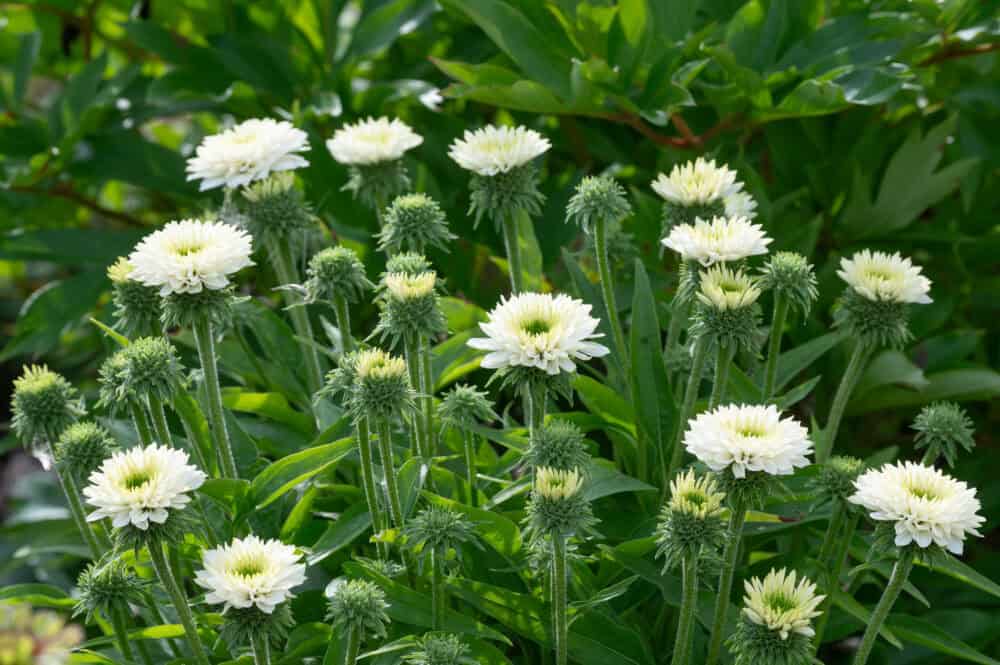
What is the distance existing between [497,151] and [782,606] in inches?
24.9

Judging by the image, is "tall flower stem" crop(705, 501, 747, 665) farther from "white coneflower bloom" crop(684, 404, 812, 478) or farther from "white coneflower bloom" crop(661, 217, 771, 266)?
"white coneflower bloom" crop(661, 217, 771, 266)

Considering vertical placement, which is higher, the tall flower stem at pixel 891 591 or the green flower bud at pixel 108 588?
the green flower bud at pixel 108 588

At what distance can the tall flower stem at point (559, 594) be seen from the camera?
3.34 ft

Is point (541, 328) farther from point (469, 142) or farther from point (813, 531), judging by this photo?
point (813, 531)

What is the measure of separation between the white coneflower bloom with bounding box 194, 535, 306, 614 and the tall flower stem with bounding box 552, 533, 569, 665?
0.23 m

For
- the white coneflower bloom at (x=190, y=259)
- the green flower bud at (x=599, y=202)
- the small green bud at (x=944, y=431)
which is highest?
the green flower bud at (x=599, y=202)

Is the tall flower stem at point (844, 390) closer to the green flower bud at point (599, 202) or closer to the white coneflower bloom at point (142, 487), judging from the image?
the green flower bud at point (599, 202)

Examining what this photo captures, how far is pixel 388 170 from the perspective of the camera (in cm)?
147

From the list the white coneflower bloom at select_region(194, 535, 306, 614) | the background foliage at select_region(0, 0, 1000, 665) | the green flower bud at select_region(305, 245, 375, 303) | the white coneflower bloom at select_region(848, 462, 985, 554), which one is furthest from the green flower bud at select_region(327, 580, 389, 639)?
the white coneflower bloom at select_region(848, 462, 985, 554)

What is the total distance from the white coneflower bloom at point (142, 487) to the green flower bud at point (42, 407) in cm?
22

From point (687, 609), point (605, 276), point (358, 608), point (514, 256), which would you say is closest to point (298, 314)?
point (514, 256)

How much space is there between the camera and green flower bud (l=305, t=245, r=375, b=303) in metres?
1.23

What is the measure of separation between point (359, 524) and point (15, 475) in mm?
2000

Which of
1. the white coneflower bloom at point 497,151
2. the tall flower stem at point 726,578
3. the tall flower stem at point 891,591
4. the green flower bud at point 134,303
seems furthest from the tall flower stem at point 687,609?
the green flower bud at point 134,303
